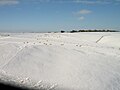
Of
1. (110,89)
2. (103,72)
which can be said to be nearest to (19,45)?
(103,72)

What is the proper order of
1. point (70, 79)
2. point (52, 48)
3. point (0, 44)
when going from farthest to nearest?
point (0, 44), point (52, 48), point (70, 79)

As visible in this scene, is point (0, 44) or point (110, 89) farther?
point (0, 44)

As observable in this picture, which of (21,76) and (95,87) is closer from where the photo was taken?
(95,87)

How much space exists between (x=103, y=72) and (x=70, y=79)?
93cm

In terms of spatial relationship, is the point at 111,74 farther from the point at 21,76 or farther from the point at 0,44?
the point at 0,44

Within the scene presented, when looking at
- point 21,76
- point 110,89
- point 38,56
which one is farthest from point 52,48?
point 110,89

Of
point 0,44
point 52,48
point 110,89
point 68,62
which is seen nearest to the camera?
point 110,89

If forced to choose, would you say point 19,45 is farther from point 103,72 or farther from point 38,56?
point 103,72

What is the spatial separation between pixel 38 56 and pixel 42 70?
0.92m

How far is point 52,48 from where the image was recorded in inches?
279

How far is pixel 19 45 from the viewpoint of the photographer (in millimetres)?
7500

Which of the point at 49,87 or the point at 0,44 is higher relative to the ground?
the point at 0,44

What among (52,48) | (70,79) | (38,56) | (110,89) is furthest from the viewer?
(52,48)

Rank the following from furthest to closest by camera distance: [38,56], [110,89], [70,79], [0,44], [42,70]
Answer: [0,44], [38,56], [42,70], [70,79], [110,89]
